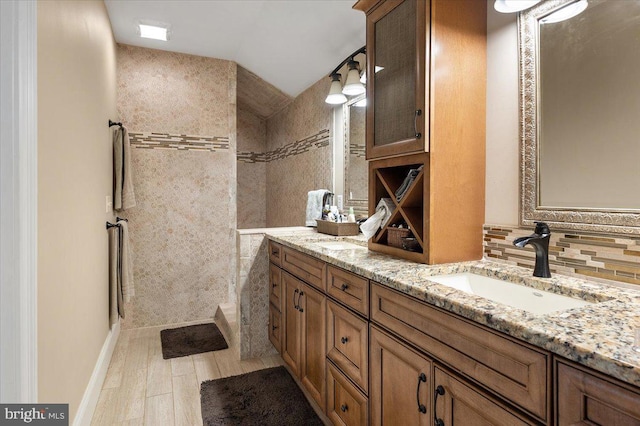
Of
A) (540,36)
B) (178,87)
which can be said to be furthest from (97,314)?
(540,36)

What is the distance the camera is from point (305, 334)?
202 centimetres

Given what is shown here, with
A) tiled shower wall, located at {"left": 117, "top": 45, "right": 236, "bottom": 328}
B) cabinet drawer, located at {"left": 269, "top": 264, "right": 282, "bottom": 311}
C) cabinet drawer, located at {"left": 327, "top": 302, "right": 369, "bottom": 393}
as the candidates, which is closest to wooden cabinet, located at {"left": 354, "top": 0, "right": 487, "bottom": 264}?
cabinet drawer, located at {"left": 327, "top": 302, "right": 369, "bottom": 393}

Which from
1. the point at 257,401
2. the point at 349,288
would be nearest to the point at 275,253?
the point at 257,401

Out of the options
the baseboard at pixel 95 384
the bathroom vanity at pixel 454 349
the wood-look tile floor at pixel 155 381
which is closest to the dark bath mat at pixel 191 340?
the wood-look tile floor at pixel 155 381

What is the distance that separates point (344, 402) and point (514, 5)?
1754mm

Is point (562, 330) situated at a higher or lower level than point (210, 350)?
higher

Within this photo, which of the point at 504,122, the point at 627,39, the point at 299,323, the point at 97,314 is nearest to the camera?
the point at 627,39

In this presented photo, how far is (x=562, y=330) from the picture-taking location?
742 mm

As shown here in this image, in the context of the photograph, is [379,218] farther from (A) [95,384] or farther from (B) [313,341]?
(A) [95,384]

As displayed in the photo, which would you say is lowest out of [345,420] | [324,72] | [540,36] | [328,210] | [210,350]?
[210,350]

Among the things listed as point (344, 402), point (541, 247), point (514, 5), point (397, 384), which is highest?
point (514, 5)

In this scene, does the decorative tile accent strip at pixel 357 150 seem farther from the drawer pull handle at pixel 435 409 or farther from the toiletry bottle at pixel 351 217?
the drawer pull handle at pixel 435 409

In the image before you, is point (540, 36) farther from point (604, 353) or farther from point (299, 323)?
point (299, 323)

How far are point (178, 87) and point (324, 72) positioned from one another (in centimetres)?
153
